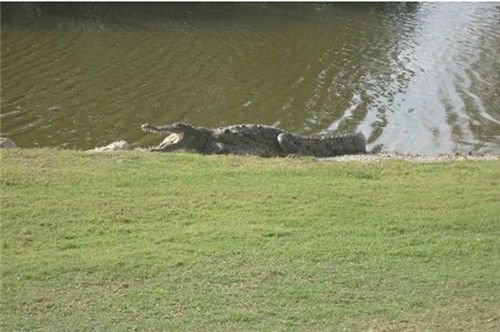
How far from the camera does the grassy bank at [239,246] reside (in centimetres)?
532

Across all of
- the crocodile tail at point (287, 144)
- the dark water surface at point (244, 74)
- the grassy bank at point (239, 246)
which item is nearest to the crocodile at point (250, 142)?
the crocodile tail at point (287, 144)

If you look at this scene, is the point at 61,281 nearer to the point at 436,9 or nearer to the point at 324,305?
the point at 324,305

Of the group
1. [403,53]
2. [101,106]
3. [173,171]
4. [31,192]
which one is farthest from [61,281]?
[403,53]

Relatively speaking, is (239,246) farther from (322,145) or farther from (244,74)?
(244,74)

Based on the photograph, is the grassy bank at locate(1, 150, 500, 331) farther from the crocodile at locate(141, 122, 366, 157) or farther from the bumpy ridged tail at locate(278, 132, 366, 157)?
the bumpy ridged tail at locate(278, 132, 366, 157)

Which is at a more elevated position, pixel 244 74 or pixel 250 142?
pixel 250 142

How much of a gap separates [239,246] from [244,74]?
11354mm

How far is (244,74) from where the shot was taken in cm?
1725

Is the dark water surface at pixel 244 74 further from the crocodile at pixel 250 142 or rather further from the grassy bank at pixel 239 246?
the grassy bank at pixel 239 246

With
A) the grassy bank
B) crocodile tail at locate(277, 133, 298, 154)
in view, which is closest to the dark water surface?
crocodile tail at locate(277, 133, 298, 154)

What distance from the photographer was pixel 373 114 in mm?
15008

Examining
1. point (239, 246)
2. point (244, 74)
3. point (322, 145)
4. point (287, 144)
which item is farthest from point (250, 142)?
point (244, 74)

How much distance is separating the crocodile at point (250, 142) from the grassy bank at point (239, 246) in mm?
2262

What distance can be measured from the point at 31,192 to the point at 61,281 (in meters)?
2.04
